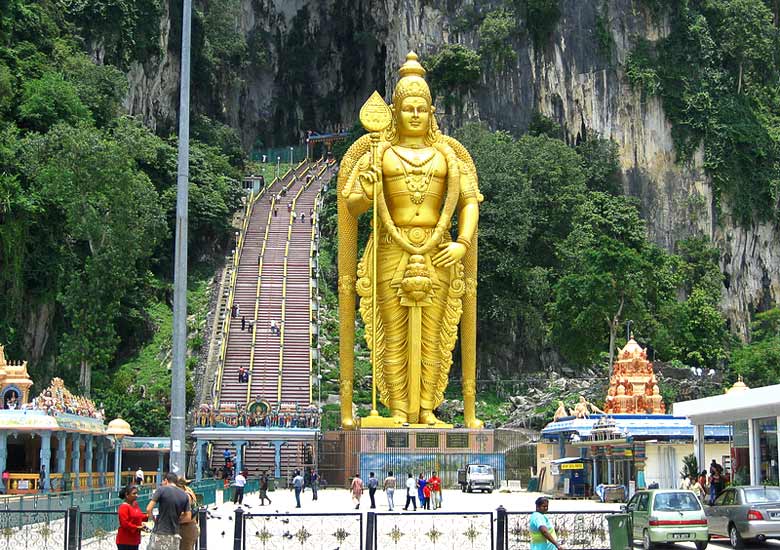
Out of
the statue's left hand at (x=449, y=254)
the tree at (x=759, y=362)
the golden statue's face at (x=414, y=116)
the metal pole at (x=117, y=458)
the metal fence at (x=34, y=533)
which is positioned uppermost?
the golden statue's face at (x=414, y=116)

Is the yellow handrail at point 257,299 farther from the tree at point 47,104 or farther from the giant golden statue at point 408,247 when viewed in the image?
the tree at point 47,104

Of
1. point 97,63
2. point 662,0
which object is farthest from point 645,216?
point 97,63

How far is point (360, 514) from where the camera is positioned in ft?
47.5

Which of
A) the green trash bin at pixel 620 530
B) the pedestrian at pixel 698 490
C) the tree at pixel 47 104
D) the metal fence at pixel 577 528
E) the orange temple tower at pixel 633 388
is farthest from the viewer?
the tree at pixel 47 104

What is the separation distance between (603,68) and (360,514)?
45229mm

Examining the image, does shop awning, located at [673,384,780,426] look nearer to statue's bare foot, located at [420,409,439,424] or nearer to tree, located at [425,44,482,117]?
statue's bare foot, located at [420,409,439,424]

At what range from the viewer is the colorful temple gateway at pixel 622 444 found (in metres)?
27.0

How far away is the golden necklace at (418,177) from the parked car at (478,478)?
6693 millimetres

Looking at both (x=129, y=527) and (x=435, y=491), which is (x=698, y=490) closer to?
(x=435, y=491)

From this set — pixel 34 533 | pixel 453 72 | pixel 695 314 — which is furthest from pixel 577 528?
pixel 453 72

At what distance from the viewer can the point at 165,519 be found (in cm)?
1216

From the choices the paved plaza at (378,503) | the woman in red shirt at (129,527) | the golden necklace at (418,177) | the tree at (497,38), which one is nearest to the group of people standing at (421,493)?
the paved plaza at (378,503)

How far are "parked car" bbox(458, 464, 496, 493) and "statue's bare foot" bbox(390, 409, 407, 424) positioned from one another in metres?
2.07

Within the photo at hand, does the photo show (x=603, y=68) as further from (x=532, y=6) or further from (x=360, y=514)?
(x=360, y=514)
